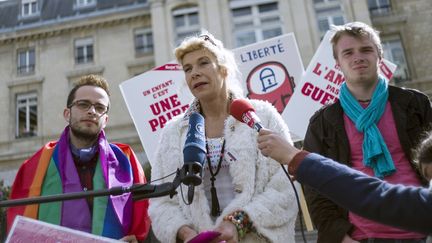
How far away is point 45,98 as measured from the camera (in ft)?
60.2

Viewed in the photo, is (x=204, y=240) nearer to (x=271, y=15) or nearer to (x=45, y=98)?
(x=271, y=15)

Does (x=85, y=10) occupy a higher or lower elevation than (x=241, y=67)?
higher

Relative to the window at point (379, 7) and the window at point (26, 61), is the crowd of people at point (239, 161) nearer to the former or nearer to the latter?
the window at point (379, 7)

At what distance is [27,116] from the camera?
60.8 feet

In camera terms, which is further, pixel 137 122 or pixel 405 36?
pixel 405 36

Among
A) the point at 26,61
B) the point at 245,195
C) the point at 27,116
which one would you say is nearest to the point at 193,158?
the point at 245,195

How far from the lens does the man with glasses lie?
8.46 ft

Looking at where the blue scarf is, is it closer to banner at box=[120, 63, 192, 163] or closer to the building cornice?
banner at box=[120, 63, 192, 163]

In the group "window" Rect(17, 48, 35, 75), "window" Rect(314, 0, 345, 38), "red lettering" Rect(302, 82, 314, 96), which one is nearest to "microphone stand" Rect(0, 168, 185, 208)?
"red lettering" Rect(302, 82, 314, 96)

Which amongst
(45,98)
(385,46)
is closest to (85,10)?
(45,98)

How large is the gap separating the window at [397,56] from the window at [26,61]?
1504 cm

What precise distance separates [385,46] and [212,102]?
1590 cm

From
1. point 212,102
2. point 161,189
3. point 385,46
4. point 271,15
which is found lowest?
point 161,189

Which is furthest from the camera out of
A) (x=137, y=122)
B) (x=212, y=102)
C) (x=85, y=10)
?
(x=85, y=10)
